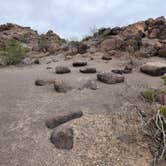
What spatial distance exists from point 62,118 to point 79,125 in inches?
14.1

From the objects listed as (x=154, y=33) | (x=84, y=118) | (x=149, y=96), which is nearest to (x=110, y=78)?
(x=149, y=96)

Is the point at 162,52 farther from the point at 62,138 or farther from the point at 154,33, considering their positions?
the point at 62,138

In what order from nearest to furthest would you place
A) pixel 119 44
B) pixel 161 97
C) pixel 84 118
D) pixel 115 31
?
1. pixel 84 118
2. pixel 161 97
3. pixel 119 44
4. pixel 115 31

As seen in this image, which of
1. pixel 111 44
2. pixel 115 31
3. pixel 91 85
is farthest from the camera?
pixel 115 31

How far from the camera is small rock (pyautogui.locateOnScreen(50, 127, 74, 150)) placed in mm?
4777

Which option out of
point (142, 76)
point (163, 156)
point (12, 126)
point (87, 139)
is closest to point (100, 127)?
point (87, 139)

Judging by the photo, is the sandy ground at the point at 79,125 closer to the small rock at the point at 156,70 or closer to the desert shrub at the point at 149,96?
the desert shrub at the point at 149,96

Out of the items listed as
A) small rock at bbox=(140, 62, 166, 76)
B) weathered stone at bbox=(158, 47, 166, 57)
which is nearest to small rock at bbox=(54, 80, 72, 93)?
small rock at bbox=(140, 62, 166, 76)

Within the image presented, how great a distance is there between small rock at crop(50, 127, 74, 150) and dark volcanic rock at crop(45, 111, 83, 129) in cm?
27

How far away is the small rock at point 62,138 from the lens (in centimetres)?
478

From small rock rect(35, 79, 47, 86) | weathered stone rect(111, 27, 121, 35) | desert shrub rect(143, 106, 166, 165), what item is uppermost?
weathered stone rect(111, 27, 121, 35)

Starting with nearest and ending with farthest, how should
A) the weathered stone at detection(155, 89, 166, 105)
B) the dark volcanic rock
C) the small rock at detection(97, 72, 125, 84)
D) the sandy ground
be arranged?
1. the sandy ground
2. the dark volcanic rock
3. the weathered stone at detection(155, 89, 166, 105)
4. the small rock at detection(97, 72, 125, 84)

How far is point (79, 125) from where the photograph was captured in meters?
5.29

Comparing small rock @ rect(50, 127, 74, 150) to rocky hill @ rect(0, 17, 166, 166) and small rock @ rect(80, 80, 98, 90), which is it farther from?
small rock @ rect(80, 80, 98, 90)
